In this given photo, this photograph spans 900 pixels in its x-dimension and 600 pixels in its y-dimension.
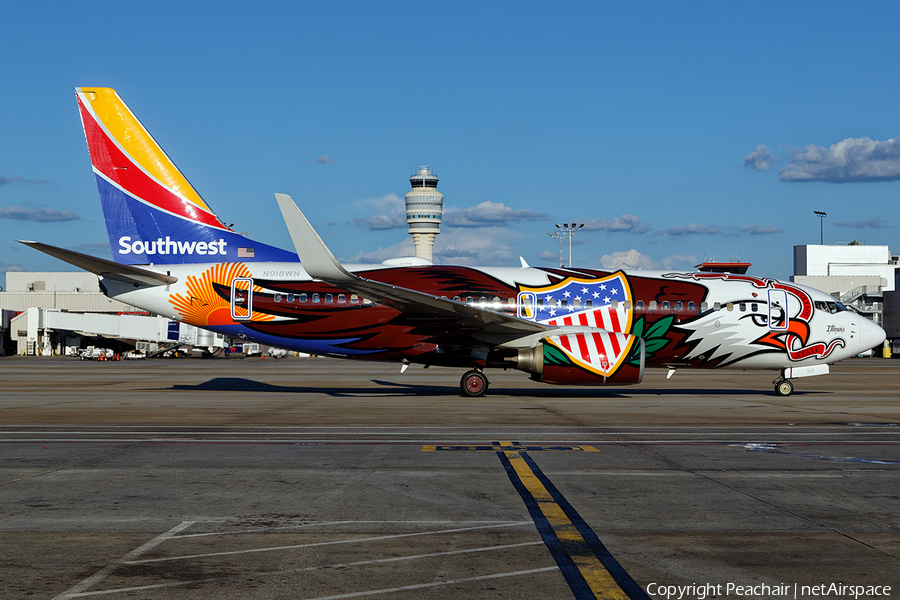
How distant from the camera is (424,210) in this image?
17675cm

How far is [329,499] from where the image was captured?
31.4 feet

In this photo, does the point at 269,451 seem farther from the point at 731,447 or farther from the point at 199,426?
the point at 731,447

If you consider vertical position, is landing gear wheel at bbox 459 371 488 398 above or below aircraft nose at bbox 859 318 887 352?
below

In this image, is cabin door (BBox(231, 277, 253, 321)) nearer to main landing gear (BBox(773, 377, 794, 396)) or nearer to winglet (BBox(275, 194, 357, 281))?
winglet (BBox(275, 194, 357, 281))

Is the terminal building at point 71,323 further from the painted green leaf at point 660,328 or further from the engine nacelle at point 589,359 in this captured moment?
the painted green leaf at point 660,328

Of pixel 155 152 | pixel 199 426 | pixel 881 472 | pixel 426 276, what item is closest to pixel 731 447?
pixel 881 472

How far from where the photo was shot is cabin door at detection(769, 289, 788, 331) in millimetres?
28203

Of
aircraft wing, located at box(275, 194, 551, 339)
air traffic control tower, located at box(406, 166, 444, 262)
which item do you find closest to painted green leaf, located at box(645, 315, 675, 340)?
aircraft wing, located at box(275, 194, 551, 339)

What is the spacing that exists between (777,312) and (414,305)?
541 inches

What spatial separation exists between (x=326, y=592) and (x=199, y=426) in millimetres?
12752

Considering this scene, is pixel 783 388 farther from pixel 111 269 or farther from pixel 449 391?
pixel 111 269

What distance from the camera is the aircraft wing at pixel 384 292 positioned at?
2217 centimetres

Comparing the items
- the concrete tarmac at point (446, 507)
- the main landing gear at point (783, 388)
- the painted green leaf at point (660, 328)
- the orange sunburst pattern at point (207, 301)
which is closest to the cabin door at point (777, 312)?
the main landing gear at point (783, 388)

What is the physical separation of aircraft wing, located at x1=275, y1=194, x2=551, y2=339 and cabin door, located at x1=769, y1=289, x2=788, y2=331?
8974 mm
